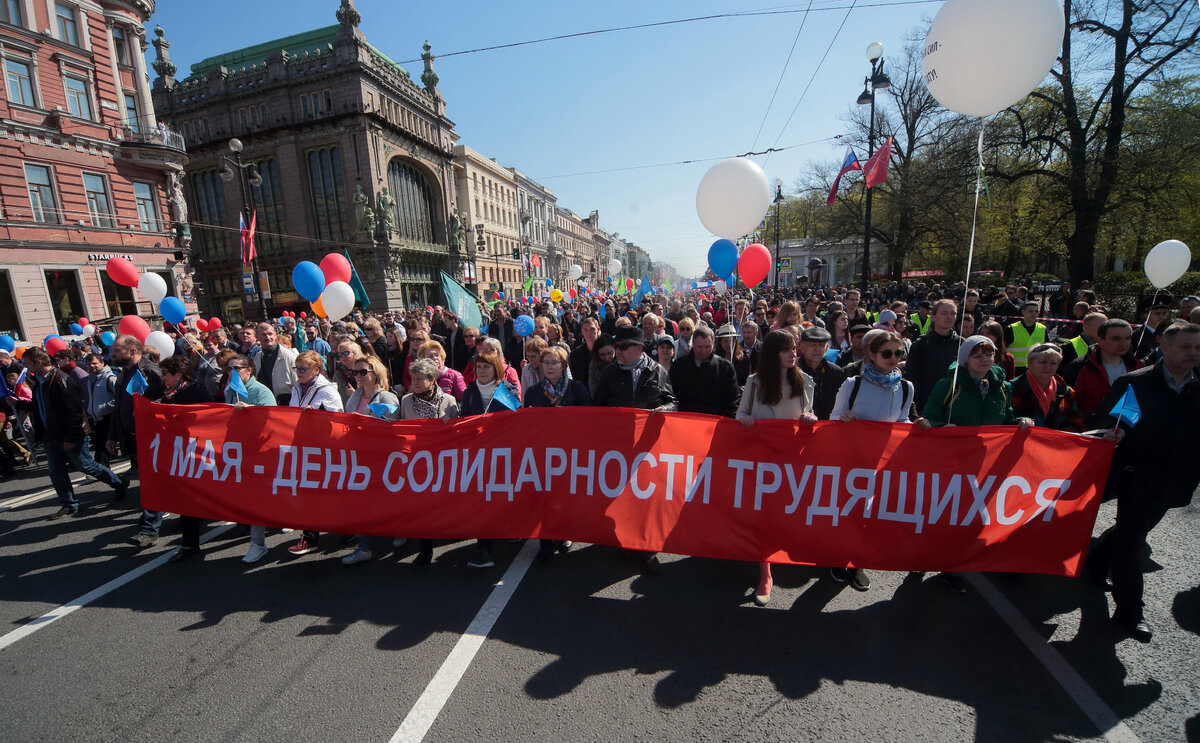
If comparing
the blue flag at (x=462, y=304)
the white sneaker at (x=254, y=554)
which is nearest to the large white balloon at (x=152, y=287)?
the blue flag at (x=462, y=304)

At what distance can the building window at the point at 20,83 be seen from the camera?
1909 cm

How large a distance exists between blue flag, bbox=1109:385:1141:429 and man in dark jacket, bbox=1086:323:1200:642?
0.05ft

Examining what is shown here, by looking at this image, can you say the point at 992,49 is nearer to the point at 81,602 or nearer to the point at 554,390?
the point at 554,390

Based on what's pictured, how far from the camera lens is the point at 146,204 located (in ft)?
78.8

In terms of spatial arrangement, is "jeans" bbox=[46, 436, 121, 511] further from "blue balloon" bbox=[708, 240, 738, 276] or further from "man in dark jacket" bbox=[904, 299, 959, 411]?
"man in dark jacket" bbox=[904, 299, 959, 411]

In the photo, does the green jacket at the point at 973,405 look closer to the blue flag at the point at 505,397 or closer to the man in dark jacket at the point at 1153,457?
the man in dark jacket at the point at 1153,457

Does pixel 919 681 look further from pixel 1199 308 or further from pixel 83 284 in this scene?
pixel 83 284

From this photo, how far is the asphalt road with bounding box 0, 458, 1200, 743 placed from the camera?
2.52 meters

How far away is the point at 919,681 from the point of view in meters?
2.71

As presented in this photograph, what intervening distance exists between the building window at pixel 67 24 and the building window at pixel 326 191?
14604 mm

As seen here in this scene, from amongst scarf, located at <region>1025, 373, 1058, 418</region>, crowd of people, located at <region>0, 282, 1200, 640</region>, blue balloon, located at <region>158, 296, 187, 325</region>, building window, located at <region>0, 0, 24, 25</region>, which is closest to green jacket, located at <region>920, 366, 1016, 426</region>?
crowd of people, located at <region>0, 282, 1200, 640</region>

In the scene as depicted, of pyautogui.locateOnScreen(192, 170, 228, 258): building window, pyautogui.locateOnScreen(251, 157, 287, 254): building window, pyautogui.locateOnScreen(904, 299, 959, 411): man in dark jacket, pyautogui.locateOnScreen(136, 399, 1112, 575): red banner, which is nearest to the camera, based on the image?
pyautogui.locateOnScreen(136, 399, 1112, 575): red banner

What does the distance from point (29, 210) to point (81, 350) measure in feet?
61.8

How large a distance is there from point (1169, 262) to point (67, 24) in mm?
36941
